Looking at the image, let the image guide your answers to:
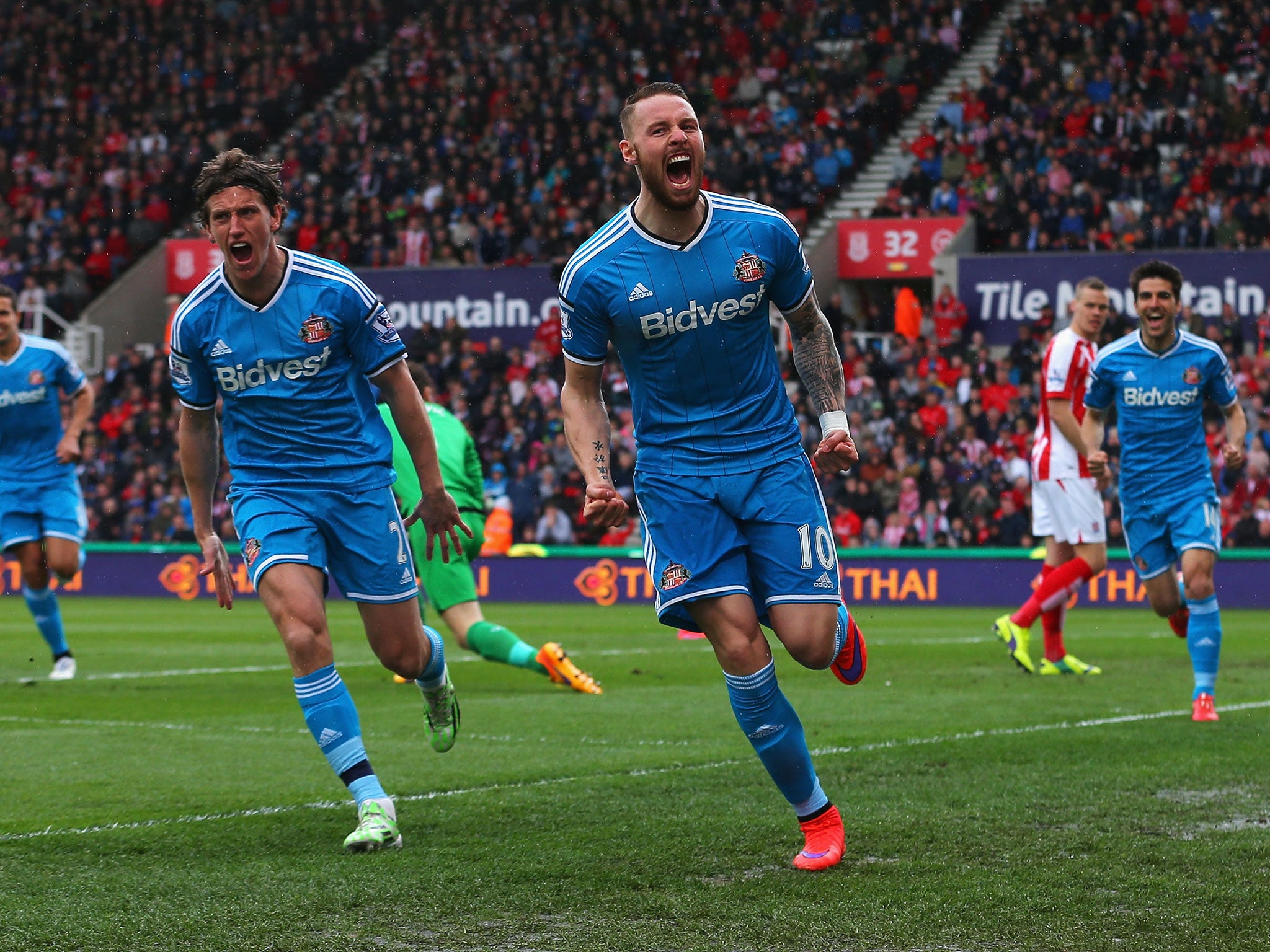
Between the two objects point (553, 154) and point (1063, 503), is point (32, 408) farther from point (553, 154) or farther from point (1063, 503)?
point (553, 154)

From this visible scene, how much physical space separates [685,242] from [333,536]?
1670 mm

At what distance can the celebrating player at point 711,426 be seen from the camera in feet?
17.3

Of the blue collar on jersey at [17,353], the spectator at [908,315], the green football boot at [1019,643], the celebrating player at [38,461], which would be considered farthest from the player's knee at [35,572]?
the spectator at [908,315]

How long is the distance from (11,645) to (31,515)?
13.8 ft

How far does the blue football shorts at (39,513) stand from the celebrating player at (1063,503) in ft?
21.1

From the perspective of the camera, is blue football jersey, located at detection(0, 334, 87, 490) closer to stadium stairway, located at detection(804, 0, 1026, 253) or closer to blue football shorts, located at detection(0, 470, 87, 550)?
blue football shorts, located at detection(0, 470, 87, 550)

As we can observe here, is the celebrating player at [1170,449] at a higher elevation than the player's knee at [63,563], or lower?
higher

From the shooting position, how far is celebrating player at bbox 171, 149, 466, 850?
5.78 m

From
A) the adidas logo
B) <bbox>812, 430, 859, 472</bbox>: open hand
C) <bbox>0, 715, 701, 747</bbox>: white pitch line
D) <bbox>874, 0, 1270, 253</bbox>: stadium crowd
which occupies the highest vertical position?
<bbox>874, 0, 1270, 253</bbox>: stadium crowd

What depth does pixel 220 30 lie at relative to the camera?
3594 centimetres

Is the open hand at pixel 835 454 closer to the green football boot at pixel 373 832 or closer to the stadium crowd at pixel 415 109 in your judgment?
the green football boot at pixel 373 832

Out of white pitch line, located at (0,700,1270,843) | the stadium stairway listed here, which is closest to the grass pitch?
white pitch line, located at (0,700,1270,843)

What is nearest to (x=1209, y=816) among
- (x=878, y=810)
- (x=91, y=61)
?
(x=878, y=810)

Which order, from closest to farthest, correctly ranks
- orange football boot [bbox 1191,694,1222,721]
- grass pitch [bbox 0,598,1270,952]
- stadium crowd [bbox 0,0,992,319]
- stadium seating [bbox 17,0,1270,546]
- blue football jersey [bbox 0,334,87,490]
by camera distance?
grass pitch [bbox 0,598,1270,952] → orange football boot [bbox 1191,694,1222,721] → blue football jersey [bbox 0,334,87,490] → stadium seating [bbox 17,0,1270,546] → stadium crowd [bbox 0,0,992,319]
